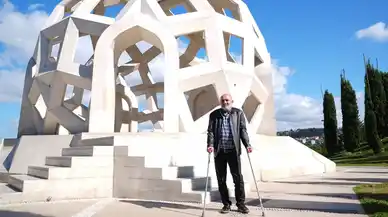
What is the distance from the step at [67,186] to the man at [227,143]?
3.26 metres

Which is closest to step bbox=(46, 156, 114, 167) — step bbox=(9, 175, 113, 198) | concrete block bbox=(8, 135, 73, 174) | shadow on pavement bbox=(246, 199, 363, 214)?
step bbox=(9, 175, 113, 198)

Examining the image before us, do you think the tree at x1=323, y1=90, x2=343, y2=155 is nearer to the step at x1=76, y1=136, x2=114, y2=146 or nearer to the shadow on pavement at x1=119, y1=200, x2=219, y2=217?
the step at x1=76, y1=136, x2=114, y2=146

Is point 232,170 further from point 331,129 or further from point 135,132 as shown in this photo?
point 331,129

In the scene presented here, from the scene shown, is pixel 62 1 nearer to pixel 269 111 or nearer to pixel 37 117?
pixel 37 117

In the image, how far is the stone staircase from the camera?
7.07 m

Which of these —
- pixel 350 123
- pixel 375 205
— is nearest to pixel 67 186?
pixel 375 205

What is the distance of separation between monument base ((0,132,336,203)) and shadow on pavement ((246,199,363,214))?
1014 mm

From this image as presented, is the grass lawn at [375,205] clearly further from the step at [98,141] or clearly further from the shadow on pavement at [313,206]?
the step at [98,141]

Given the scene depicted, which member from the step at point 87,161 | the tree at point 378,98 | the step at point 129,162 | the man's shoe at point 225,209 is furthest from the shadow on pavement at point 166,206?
the tree at point 378,98

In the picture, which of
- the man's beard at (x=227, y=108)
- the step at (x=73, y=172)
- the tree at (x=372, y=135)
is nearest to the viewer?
the man's beard at (x=227, y=108)

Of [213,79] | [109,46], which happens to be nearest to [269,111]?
[213,79]

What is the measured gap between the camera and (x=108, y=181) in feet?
26.5

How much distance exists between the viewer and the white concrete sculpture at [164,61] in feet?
39.5

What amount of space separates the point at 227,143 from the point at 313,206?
1853 mm
